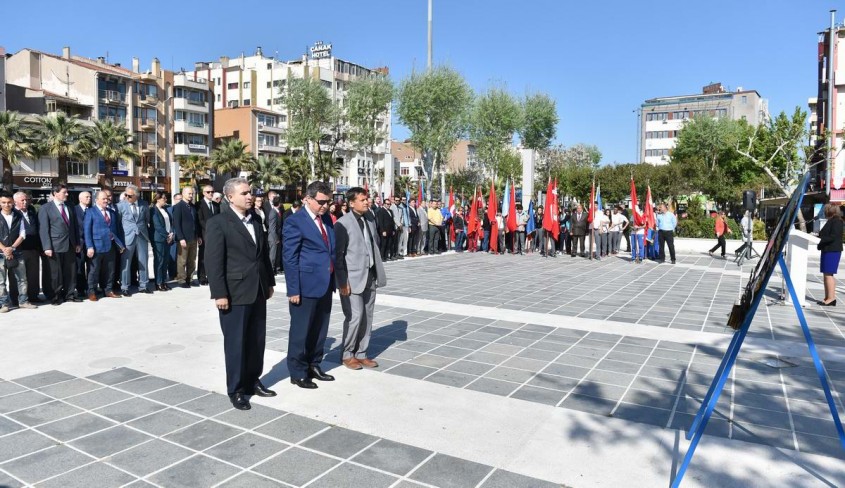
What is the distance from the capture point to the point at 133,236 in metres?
10.7

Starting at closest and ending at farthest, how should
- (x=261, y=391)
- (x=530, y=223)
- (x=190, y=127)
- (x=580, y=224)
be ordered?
(x=261, y=391) → (x=580, y=224) → (x=530, y=223) → (x=190, y=127)

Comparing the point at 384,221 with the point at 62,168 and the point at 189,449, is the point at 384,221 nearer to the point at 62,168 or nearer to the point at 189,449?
the point at 189,449

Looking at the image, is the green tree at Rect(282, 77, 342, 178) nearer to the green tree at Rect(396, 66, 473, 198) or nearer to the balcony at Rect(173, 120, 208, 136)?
the green tree at Rect(396, 66, 473, 198)

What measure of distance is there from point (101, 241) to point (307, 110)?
145 ft

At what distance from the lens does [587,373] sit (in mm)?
6141

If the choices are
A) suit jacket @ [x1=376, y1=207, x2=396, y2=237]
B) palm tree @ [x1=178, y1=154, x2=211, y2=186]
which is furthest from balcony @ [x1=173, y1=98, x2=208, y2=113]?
suit jacket @ [x1=376, y1=207, x2=396, y2=237]

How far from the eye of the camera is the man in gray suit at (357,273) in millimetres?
5957

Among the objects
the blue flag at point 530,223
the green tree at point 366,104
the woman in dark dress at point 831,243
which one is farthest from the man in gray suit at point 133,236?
the green tree at point 366,104

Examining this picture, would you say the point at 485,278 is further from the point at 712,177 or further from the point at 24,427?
the point at 712,177

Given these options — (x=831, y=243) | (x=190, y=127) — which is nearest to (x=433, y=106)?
(x=190, y=127)

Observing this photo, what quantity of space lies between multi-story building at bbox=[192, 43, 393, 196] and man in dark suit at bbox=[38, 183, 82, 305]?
2501 inches

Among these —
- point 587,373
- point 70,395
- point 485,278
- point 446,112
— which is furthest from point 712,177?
point 70,395

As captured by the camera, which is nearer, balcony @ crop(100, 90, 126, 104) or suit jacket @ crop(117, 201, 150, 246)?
suit jacket @ crop(117, 201, 150, 246)

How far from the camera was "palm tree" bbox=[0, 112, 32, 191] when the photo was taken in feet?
133
